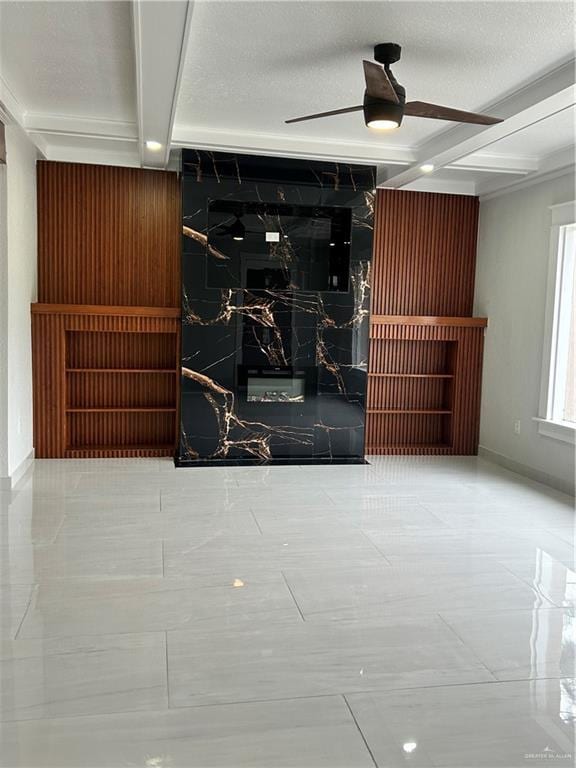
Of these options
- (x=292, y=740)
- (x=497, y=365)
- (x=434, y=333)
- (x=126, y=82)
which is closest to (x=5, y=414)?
(x=126, y=82)

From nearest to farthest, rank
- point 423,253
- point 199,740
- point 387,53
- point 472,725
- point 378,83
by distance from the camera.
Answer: point 199,740 < point 472,725 < point 378,83 < point 387,53 < point 423,253

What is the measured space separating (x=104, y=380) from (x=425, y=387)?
3.42m

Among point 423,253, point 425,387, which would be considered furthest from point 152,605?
point 423,253

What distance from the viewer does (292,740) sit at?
2209 mm

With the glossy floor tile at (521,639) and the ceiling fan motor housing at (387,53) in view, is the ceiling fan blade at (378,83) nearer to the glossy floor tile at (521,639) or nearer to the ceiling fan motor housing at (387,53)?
the ceiling fan motor housing at (387,53)

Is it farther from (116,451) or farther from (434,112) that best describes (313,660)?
(116,451)

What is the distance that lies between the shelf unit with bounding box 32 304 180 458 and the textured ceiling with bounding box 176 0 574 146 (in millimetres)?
2118

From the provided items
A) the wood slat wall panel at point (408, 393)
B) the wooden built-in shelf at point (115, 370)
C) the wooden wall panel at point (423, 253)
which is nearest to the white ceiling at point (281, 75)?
the wooden wall panel at point (423, 253)

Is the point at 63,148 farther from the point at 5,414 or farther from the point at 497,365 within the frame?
the point at 497,365

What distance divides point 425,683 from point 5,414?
12.6 ft

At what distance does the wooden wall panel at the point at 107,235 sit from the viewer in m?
6.21

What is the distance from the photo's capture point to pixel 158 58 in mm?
3496

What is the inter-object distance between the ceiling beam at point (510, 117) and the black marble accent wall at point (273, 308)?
798 millimetres

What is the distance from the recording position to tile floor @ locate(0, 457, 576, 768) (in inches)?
87.1
